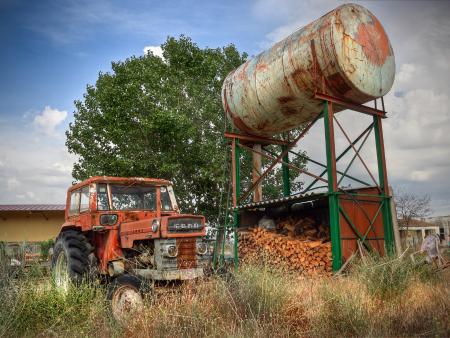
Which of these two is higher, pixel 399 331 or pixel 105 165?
pixel 105 165

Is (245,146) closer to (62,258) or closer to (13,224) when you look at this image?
(62,258)

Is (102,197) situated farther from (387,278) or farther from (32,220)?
(32,220)

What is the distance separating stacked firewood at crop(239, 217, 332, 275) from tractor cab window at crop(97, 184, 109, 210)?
2.87 meters

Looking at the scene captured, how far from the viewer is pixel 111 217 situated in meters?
7.59

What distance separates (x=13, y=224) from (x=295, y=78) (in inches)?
790

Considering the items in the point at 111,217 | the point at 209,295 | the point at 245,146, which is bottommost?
the point at 209,295

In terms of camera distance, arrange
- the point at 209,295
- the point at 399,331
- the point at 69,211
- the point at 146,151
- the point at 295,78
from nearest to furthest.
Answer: the point at 399,331
the point at 209,295
the point at 69,211
the point at 295,78
the point at 146,151

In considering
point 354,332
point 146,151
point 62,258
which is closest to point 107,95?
point 146,151

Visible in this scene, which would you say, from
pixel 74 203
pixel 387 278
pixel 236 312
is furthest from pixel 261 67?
pixel 236 312

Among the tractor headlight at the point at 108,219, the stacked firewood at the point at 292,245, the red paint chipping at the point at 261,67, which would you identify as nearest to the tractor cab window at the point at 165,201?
the tractor headlight at the point at 108,219

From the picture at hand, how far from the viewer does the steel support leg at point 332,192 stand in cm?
867

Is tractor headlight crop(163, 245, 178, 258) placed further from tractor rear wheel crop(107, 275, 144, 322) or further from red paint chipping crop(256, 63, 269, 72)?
red paint chipping crop(256, 63, 269, 72)

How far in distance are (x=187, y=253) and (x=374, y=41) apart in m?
6.10

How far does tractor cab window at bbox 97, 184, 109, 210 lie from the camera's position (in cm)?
762
